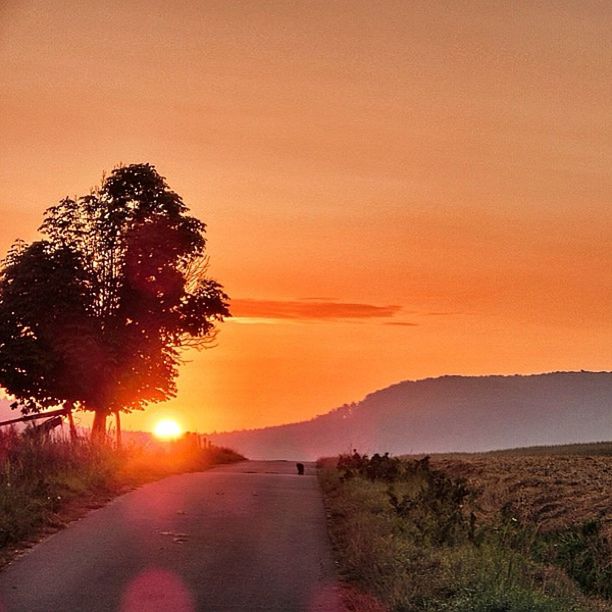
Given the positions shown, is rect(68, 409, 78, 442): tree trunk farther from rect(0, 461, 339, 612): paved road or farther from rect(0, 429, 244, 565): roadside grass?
rect(0, 461, 339, 612): paved road

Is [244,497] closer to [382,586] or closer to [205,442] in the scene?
[382,586]

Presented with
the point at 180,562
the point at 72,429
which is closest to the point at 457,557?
the point at 180,562

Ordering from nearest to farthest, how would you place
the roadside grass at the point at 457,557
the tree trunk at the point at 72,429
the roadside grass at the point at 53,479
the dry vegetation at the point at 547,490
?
the roadside grass at the point at 457,557, the roadside grass at the point at 53,479, the dry vegetation at the point at 547,490, the tree trunk at the point at 72,429

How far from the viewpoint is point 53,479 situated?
23.0 metres

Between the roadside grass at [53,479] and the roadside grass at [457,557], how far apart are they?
478 cm

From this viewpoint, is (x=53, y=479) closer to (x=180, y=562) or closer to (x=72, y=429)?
(x=180, y=562)

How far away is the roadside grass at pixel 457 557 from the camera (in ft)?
40.8

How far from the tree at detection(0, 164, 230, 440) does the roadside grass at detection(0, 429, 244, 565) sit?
656cm

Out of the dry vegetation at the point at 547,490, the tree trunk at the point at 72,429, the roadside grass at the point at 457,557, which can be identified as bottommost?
the roadside grass at the point at 457,557

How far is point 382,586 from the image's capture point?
13.3 m

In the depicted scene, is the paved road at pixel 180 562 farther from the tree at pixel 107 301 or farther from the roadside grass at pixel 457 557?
the tree at pixel 107 301

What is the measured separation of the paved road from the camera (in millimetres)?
12734

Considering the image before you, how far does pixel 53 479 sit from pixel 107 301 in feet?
66.3

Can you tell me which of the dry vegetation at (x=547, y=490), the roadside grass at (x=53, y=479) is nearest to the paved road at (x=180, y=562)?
the roadside grass at (x=53, y=479)
